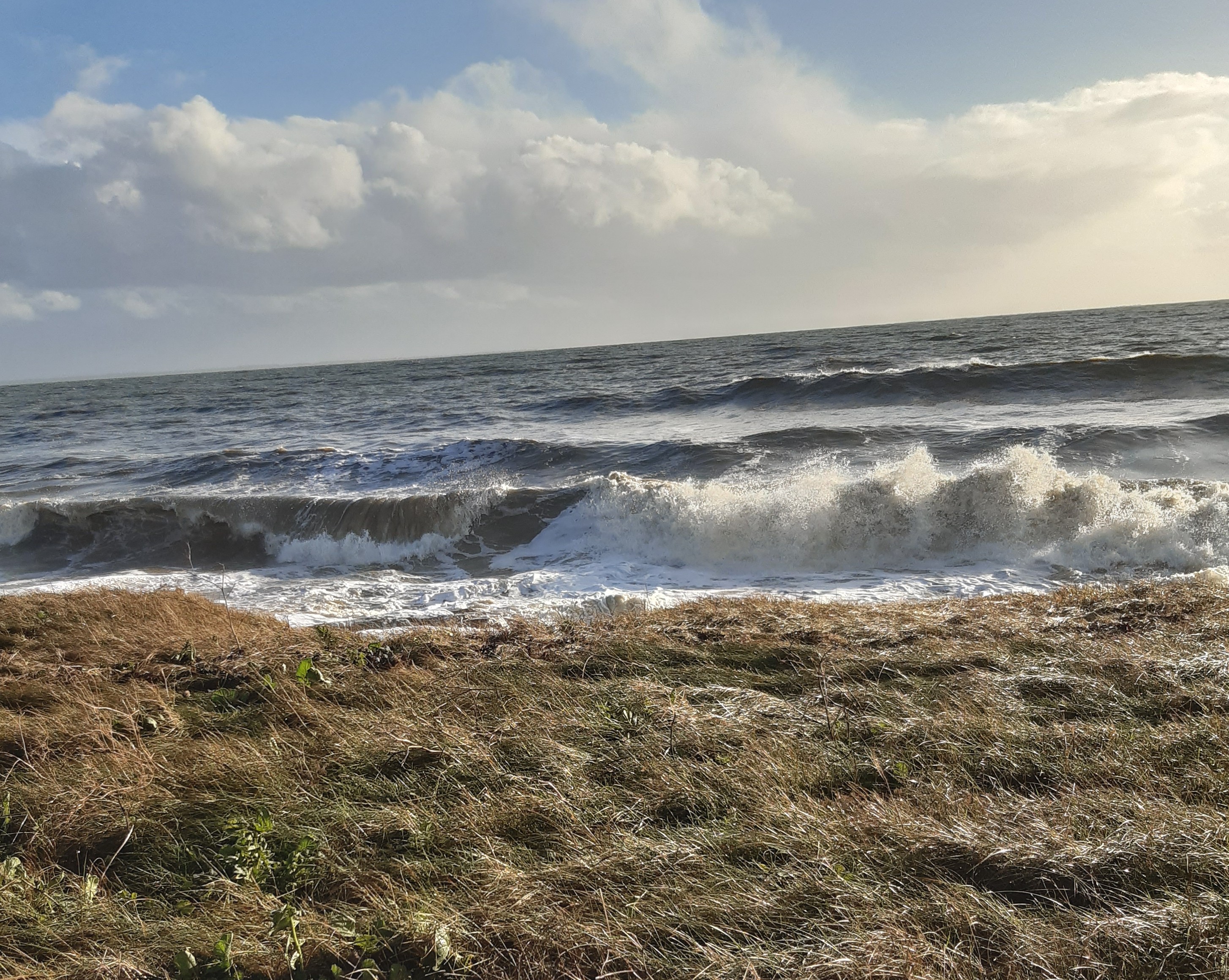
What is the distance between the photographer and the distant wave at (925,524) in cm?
1073

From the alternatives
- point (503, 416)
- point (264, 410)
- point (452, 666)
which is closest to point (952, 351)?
point (503, 416)

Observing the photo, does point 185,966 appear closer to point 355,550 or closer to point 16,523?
point 355,550

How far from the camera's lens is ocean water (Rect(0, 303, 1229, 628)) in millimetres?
10922

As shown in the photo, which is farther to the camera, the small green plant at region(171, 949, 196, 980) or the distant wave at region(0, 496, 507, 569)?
the distant wave at region(0, 496, 507, 569)

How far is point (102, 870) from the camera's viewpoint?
2.85 metres

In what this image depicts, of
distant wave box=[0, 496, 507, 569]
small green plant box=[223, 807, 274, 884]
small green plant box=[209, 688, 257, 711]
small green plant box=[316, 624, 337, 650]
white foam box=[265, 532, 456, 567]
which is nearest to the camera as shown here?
small green plant box=[223, 807, 274, 884]

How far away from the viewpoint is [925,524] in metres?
12.0

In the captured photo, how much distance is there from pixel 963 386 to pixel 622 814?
28.6m

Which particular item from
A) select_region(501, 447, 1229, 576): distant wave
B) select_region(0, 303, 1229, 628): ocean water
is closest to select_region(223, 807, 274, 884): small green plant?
select_region(0, 303, 1229, 628): ocean water

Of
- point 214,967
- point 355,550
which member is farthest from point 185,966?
point 355,550

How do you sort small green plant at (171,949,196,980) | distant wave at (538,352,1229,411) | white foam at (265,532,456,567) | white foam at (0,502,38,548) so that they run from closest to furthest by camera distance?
small green plant at (171,949,196,980)
white foam at (265,532,456,567)
white foam at (0,502,38,548)
distant wave at (538,352,1229,411)

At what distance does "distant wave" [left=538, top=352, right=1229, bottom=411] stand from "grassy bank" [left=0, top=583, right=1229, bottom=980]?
75.7ft

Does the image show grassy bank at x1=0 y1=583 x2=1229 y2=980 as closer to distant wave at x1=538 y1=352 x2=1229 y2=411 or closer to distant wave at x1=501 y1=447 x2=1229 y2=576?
distant wave at x1=501 y1=447 x2=1229 y2=576

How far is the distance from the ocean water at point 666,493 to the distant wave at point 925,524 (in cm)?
4
